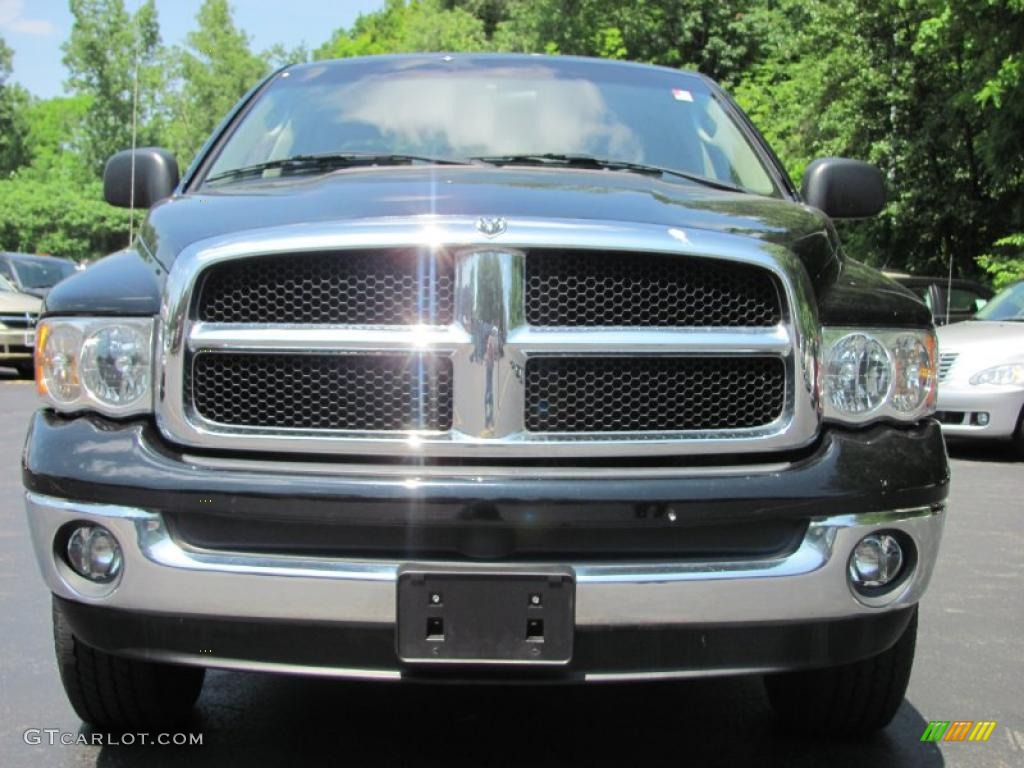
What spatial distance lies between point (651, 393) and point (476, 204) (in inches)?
22.8

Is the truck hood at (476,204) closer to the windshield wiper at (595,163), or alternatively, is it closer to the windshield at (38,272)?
the windshield wiper at (595,163)

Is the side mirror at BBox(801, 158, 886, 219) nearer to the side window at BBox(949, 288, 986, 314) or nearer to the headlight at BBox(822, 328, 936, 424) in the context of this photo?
the headlight at BBox(822, 328, 936, 424)

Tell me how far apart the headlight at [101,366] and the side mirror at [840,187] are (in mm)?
2240

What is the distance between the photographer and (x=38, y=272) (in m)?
19.3

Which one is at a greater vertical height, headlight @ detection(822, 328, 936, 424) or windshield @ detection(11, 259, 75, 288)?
headlight @ detection(822, 328, 936, 424)

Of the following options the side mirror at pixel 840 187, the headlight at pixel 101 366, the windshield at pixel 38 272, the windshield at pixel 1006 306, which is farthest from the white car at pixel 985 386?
the windshield at pixel 38 272

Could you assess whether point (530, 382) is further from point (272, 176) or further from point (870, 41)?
point (870, 41)

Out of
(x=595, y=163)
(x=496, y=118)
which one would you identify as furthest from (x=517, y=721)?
(x=496, y=118)

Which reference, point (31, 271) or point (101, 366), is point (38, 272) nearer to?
point (31, 271)

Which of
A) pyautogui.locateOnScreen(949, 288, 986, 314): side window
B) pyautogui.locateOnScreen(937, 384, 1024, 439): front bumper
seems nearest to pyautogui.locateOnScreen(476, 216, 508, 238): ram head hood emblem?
pyautogui.locateOnScreen(937, 384, 1024, 439): front bumper

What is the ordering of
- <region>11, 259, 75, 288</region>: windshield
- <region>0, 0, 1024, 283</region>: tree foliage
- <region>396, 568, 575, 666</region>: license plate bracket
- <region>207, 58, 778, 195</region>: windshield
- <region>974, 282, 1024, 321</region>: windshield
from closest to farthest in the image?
<region>396, 568, 575, 666</region>: license plate bracket → <region>207, 58, 778, 195</region>: windshield → <region>974, 282, 1024, 321</region>: windshield → <region>0, 0, 1024, 283</region>: tree foliage → <region>11, 259, 75, 288</region>: windshield

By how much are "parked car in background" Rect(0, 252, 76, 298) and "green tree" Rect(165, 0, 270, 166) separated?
51.4 metres

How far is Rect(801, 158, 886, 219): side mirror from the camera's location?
13.4 feet

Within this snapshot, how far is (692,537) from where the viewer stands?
2.67m
